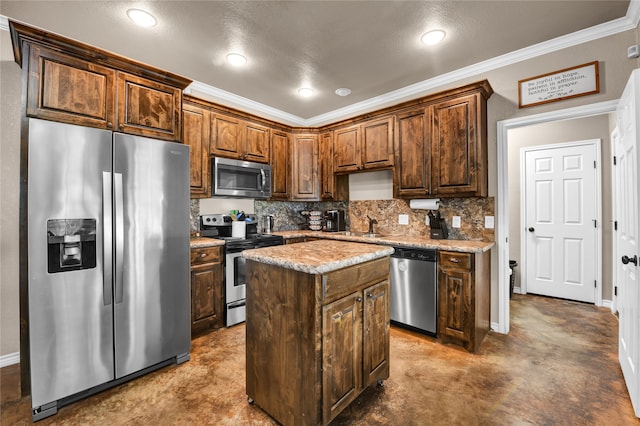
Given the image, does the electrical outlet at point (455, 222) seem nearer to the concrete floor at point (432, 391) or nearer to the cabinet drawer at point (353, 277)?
the concrete floor at point (432, 391)

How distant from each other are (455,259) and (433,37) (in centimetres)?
197

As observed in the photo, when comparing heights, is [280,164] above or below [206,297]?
above

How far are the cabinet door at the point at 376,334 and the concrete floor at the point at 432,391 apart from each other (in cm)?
20

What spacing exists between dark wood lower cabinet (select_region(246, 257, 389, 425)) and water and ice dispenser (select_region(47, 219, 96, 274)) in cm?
111

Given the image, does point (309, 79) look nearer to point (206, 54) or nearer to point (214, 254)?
point (206, 54)

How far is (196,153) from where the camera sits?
10.6 feet

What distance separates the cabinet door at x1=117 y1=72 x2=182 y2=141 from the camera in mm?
2197

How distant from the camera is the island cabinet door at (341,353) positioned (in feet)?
5.10

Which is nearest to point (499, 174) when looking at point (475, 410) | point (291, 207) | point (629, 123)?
point (629, 123)

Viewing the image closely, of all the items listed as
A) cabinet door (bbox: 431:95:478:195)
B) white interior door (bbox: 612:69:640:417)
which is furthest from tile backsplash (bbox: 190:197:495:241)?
white interior door (bbox: 612:69:640:417)

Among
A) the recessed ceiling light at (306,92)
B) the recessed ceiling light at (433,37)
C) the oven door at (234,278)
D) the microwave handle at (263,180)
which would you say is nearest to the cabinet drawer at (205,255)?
the oven door at (234,278)

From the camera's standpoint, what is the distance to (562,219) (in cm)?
402

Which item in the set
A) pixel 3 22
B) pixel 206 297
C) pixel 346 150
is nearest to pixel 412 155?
pixel 346 150

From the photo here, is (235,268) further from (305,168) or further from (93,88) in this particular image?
(93,88)
